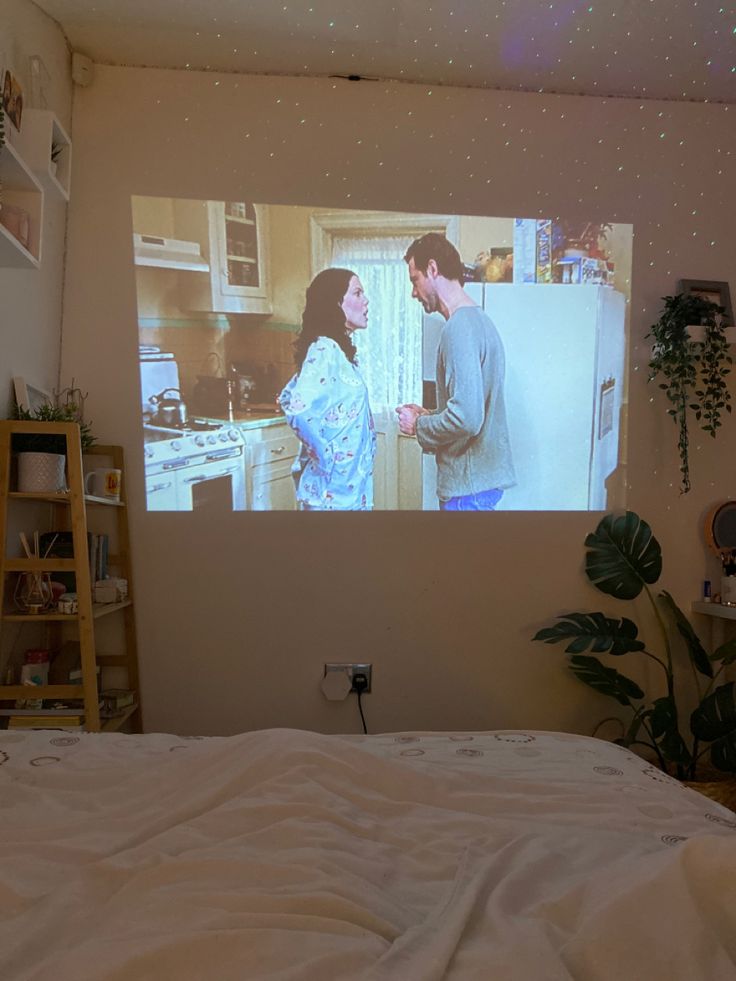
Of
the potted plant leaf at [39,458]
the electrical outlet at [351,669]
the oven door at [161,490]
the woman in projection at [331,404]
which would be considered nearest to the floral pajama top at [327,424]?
the woman in projection at [331,404]

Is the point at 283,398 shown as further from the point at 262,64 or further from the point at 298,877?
the point at 298,877

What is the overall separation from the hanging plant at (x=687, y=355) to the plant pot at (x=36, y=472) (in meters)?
1.97

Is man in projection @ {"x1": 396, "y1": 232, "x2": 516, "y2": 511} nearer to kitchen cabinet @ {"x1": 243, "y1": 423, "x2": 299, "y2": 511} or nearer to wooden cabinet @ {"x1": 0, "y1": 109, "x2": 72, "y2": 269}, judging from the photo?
kitchen cabinet @ {"x1": 243, "y1": 423, "x2": 299, "y2": 511}

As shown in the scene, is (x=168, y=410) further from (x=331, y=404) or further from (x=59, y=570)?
(x=59, y=570)

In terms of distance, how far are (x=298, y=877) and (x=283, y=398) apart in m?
1.93

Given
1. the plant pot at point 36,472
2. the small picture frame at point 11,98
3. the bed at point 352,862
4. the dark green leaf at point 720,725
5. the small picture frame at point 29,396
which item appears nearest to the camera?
the bed at point 352,862

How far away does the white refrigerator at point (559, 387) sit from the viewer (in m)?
2.65

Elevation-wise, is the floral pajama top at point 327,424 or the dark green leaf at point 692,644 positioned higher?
the floral pajama top at point 327,424

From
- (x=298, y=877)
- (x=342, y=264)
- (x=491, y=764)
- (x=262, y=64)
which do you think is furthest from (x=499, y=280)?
(x=298, y=877)

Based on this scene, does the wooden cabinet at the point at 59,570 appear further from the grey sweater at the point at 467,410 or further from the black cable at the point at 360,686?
the grey sweater at the point at 467,410

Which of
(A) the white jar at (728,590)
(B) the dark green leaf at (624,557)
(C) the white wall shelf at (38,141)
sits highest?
(C) the white wall shelf at (38,141)

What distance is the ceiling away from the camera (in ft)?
7.36

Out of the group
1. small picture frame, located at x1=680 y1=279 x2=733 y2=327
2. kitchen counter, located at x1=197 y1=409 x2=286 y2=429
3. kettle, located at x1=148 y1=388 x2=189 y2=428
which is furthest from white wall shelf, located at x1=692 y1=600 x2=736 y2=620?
kettle, located at x1=148 y1=388 x2=189 y2=428

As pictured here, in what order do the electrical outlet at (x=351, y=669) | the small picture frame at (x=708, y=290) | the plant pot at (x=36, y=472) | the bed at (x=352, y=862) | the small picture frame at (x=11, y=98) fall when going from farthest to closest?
the small picture frame at (x=708, y=290) → the electrical outlet at (x=351, y=669) → the plant pot at (x=36, y=472) → the small picture frame at (x=11, y=98) → the bed at (x=352, y=862)
